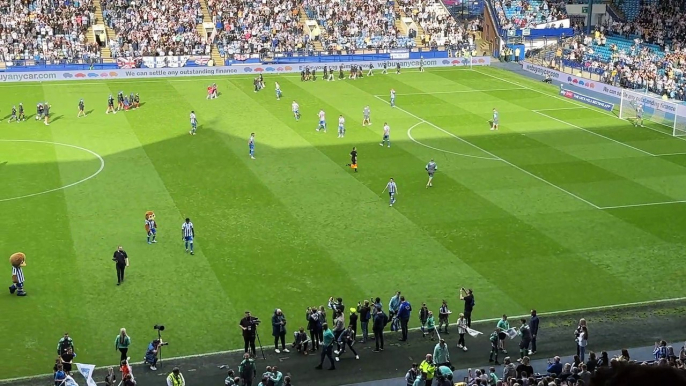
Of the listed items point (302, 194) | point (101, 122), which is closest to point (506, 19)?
point (101, 122)

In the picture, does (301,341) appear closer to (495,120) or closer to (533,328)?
(533,328)

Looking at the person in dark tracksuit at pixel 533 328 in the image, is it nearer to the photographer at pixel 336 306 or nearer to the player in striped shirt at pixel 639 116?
the photographer at pixel 336 306

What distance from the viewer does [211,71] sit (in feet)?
258

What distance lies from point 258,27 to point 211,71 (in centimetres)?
1041

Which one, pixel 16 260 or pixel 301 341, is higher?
pixel 16 260

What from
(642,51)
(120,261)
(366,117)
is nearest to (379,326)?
(120,261)

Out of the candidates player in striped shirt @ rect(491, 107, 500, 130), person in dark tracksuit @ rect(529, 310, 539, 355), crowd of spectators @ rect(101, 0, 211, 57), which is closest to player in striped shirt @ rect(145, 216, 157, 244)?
person in dark tracksuit @ rect(529, 310, 539, 355)

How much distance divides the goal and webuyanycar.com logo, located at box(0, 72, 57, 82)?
4820 centimetres

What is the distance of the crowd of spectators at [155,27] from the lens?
3169 inches

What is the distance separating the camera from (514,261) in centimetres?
3284

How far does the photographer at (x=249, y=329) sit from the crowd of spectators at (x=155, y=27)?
58.7m

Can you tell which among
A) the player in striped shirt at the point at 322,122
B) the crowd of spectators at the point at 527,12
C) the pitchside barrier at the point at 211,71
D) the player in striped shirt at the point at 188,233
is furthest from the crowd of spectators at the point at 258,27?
the player in striped shirt at the point at 188,233

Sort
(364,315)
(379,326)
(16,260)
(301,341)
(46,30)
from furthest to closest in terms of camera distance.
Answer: (46,30), (16,260), (364,315), (301,341), (379,326)

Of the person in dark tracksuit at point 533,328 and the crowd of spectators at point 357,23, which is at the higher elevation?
the crowd of spectators at point 357,23
